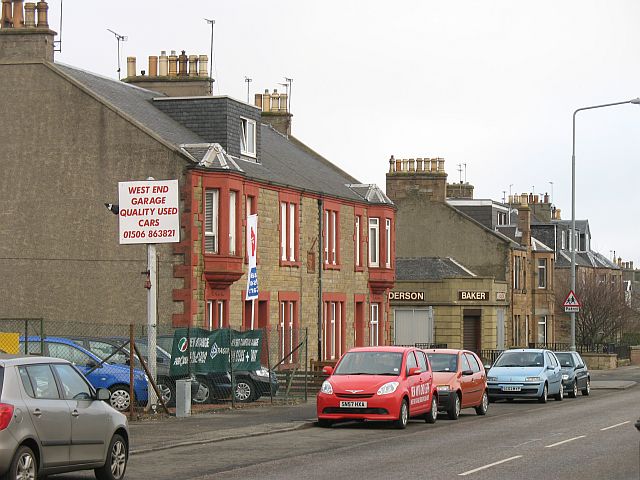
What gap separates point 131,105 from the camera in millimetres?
41031

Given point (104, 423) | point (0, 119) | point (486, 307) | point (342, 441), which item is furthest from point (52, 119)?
point (486, 307)

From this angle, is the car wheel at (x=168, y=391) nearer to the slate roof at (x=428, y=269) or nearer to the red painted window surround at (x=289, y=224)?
the red painted window surround at (x=289, y=224)

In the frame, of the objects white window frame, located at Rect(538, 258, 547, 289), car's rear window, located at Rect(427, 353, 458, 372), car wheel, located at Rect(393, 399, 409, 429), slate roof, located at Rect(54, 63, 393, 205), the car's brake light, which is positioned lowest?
car wheel, located at Rect(393, 399, 409, 429)

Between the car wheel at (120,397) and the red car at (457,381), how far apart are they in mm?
6542

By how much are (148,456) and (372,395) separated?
6419mm

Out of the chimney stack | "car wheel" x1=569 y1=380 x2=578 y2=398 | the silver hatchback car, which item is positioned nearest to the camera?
the silver hatchback car

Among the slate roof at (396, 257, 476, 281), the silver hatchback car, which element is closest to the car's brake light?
the silver hatchback car

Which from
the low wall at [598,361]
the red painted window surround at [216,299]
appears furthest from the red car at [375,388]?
the low wall at [598,361]

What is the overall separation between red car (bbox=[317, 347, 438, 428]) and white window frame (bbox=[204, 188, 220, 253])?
40.8 ft

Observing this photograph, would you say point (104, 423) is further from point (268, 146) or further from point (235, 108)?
point (268, 146)

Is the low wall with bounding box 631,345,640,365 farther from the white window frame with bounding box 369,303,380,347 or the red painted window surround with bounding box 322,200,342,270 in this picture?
the red painted window surround with bounding box 322,200,342,270

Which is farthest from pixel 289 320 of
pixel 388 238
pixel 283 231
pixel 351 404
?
pixel 351 404

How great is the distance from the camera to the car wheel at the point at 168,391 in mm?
29250

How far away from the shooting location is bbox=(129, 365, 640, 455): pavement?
22198mm
